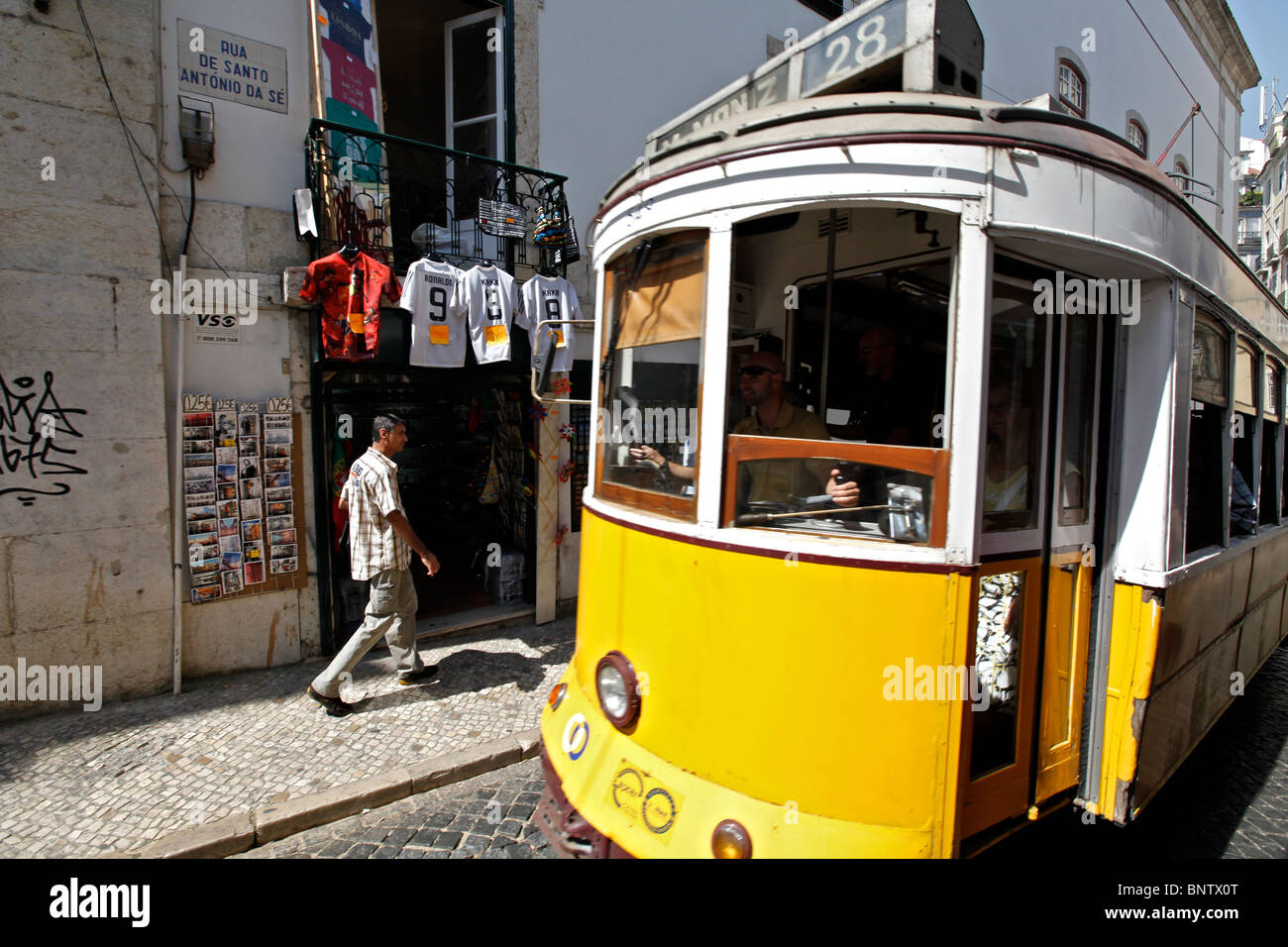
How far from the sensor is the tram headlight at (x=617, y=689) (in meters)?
2.68

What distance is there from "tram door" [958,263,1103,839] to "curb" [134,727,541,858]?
288 cm

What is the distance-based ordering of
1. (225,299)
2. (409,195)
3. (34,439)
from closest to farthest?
(34,439)
(225,299)
(409,195)

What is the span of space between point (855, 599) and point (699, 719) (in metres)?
0.73

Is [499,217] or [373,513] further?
[499,217]

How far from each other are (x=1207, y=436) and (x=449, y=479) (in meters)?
7.22

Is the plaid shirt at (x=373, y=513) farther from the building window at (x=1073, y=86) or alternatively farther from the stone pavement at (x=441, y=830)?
the building window at (x=1073, y=86)

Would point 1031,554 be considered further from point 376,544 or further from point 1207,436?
point 376,544

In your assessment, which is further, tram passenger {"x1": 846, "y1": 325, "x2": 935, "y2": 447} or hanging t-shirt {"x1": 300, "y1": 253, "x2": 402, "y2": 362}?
hanging t-shirt {"x1": 300, "y1": 253, "x2": 402, "y2": 362}

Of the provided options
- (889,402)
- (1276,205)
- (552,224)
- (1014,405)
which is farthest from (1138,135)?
(1276,205)

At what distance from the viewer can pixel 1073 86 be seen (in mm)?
12500

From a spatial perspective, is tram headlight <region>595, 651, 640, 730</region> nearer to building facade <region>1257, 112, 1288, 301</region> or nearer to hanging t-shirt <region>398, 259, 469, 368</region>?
hanging t-shirt <region>398, 259, 469, 368</region>

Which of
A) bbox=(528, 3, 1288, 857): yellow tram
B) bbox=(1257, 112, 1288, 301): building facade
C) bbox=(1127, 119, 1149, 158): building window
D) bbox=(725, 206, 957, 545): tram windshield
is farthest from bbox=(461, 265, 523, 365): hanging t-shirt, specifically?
bbox=(1257, 112, 1288, 301): building facade

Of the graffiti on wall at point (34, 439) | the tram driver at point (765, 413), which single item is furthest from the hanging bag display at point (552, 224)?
the tram driver at point (765, 413)

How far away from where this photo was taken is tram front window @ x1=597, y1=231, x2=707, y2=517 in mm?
2561
